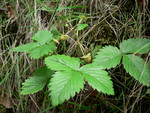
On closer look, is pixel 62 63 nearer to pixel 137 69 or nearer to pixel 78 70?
pixel 78 70

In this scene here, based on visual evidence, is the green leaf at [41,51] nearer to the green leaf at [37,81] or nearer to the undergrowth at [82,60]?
the undergrowth at [82,60]

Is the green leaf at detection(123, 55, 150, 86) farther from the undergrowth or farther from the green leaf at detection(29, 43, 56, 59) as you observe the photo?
the green leaf at detection(29, 43, 56, 59)

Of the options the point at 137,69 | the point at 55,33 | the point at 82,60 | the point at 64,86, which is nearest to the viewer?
the point at 64,86

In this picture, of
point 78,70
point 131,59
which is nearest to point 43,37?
point 78,70

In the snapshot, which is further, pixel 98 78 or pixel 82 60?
pixel 82 60

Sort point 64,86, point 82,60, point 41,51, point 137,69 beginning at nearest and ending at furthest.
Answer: point 64,86 < point 137,69 < point 41,51 < point 82,60

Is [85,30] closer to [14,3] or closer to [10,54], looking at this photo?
[10,54]

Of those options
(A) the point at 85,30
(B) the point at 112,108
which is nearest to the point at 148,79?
(B) the point at 112,108
